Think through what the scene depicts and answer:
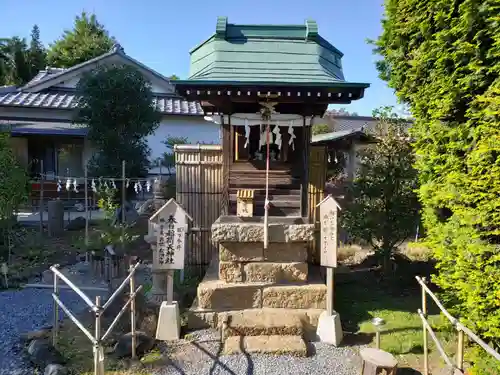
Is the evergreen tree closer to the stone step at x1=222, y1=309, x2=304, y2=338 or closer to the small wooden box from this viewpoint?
the small wooden box

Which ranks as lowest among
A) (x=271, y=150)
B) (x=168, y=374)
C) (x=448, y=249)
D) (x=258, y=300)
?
(x=168, y=374)

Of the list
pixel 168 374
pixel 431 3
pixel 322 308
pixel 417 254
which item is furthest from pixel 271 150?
pixel 417 254

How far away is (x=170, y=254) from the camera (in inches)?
212

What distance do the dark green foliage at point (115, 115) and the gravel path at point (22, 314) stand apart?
420 centimetres

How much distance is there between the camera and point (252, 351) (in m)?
4.89

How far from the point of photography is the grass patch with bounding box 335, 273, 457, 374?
4823mm

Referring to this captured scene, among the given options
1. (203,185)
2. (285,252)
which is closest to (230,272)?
(285,252)

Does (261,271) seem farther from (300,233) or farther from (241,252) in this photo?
(300,233)

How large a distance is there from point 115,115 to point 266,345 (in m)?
8.78

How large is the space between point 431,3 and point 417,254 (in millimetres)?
6364

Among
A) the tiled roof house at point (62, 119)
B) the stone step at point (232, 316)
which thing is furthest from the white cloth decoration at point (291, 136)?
the tiled roof house at point (62, 119)

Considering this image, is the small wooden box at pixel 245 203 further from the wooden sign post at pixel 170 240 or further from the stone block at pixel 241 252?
the wooden sign post at pixel 170 240

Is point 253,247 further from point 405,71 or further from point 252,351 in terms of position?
point 405,71

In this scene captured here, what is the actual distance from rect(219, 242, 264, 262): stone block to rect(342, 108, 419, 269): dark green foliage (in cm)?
241
